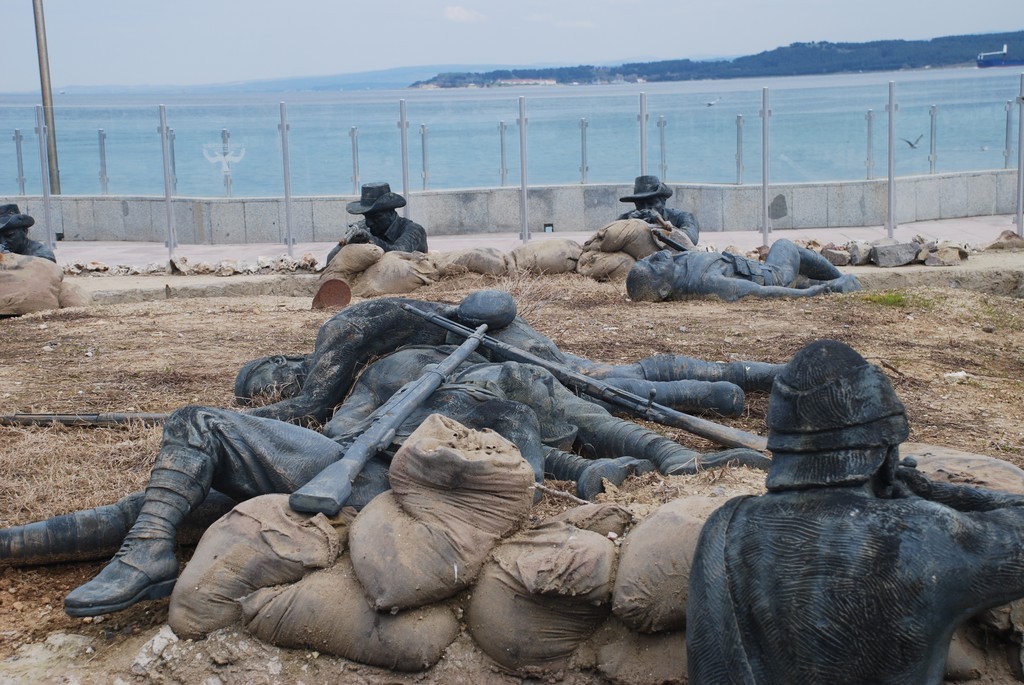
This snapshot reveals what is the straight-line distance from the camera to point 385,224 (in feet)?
45.4

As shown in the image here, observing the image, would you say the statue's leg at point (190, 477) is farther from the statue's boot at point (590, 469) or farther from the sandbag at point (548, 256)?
the sandbag at point (548, 256)

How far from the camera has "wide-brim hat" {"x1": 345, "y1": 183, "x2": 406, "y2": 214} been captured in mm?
13688

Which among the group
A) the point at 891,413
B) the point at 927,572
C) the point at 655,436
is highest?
the point at 891,413

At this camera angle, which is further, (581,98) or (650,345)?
(581,98)

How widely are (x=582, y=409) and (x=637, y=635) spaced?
210 centimetres

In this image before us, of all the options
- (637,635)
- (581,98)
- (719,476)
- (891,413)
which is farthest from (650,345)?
(581,98)

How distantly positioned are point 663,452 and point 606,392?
83cm

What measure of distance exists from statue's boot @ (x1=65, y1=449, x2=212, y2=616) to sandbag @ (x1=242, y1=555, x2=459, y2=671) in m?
0.38

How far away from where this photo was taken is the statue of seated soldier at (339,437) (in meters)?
4.41

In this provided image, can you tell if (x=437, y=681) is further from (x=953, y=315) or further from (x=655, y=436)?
(x=953, y=315)

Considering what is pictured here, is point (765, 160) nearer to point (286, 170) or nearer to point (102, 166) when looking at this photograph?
point (286, 170)

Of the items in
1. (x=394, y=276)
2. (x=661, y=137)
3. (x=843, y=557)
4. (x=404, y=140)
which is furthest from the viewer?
(x=661, y=137)

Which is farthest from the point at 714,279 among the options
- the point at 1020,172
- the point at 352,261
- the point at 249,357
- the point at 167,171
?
the point at 167,171

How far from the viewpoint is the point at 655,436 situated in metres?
5.64
